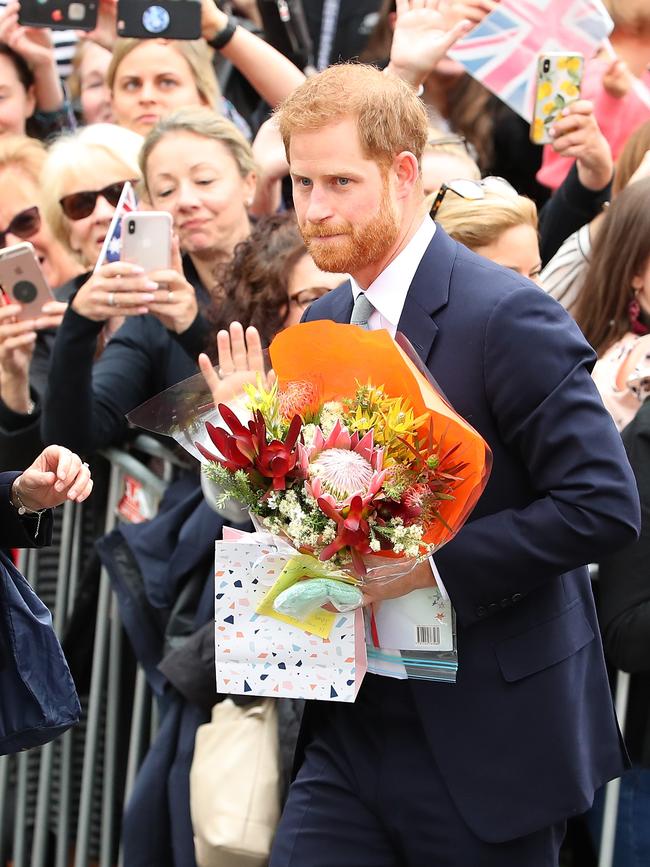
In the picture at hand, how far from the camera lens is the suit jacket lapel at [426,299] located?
2857mm

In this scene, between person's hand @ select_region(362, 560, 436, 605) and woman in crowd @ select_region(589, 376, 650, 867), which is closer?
person's hand @ select_region(362, 560, 436, 605)

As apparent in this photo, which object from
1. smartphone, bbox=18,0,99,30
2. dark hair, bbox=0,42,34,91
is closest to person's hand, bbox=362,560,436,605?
smartphone, bbox=18,0,99,30

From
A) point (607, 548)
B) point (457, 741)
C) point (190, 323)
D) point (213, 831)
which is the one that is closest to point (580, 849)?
point (213, 831)

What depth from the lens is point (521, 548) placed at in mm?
2711

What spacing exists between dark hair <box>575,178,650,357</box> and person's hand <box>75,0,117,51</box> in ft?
9.11

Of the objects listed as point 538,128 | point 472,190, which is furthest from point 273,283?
point 538,128

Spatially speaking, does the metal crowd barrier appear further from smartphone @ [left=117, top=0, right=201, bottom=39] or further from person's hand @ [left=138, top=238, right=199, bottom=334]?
smartphone @ [left=117, top=0, right=201, bottom=39]

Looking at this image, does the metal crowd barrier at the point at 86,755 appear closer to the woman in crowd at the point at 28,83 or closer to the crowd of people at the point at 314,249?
the crowd of people at the point at 314,249

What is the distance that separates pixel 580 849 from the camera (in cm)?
411

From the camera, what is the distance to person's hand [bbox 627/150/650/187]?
164 inches

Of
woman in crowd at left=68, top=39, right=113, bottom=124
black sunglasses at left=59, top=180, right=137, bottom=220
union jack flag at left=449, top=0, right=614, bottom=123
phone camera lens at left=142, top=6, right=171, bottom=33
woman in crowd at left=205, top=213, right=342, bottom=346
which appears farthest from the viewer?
woman in crowd at left=68, top=39, right=113, bottom=124

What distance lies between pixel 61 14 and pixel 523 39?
194 centimetres

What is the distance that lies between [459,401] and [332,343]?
292 mm

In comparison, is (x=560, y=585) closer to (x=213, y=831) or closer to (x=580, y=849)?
(x=213, y=831)
